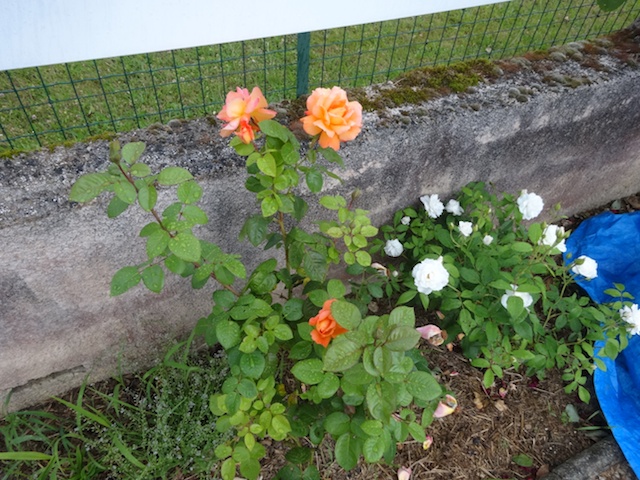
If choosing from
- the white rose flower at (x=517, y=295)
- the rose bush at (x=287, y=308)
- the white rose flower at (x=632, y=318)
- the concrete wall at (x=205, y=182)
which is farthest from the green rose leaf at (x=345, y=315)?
the white rose flower at (x=632, y=318)

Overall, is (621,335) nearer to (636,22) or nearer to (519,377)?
(519,377)

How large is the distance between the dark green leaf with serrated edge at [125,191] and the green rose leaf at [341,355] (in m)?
0.56

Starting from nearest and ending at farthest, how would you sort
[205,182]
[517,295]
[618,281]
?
[205,182] < [517,295] < [618,281]

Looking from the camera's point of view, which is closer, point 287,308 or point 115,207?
point 115,207

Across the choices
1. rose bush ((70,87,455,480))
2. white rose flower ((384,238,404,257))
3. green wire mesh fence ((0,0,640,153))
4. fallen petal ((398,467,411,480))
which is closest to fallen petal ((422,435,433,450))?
fallen petal ((398,467,411,480))

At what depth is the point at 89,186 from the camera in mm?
1160

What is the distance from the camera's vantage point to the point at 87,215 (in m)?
1.58

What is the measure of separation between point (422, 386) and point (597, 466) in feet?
4.20

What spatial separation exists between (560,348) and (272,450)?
122 cm

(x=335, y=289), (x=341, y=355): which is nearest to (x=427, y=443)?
(x=335, y=289)

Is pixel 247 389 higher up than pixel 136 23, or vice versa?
pixel 136 23

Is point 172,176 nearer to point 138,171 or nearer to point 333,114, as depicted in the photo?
point 138,171

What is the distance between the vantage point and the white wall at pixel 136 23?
1379 millimetres

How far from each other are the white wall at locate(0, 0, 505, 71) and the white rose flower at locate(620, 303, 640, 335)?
5.05 feet
